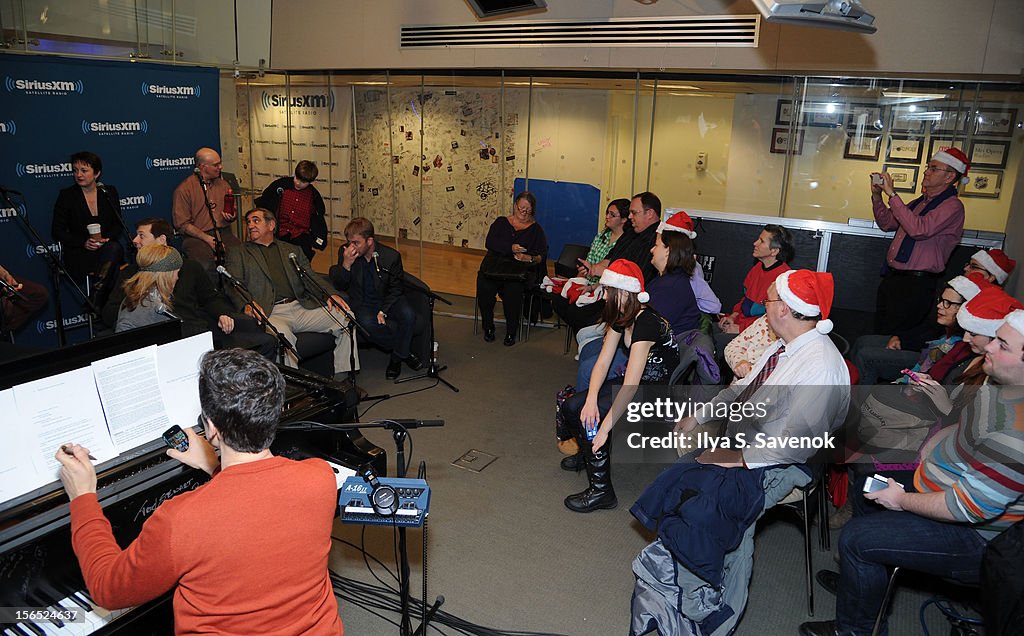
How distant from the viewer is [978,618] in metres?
3.01

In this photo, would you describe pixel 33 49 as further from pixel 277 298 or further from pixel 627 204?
pixel 627 204

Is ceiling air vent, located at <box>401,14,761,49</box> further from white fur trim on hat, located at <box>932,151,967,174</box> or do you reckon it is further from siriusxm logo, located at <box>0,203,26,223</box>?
siriusxm logo, located at <box>0,203,26,223</box>

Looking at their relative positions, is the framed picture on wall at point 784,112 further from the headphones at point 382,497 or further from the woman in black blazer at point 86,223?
the woman in black blazer at point 86,223

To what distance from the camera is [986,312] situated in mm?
3188

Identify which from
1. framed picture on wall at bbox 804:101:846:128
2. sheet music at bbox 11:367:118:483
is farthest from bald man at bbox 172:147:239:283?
framed picture on wall at bbox 804:101:846:128

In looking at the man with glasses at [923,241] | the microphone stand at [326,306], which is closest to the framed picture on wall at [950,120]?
the man with glasses at [923,241]

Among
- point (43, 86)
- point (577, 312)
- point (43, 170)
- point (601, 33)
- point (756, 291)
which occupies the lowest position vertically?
point (577, 312)

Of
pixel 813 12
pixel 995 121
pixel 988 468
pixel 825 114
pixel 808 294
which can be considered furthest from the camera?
pixel 825 114

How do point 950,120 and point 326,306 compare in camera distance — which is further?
point 950,120

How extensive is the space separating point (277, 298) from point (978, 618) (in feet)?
15.3

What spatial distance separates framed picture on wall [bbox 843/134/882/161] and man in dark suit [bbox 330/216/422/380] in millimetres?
4075

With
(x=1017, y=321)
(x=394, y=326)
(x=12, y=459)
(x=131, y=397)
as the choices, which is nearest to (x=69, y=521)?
(x=12, y=459)

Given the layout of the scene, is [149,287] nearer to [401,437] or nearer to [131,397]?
[131,397]

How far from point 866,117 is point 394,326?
4.44m
